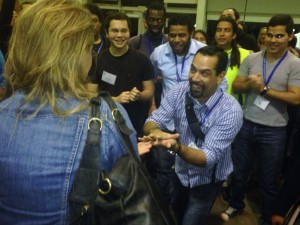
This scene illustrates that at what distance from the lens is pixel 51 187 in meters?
0.87

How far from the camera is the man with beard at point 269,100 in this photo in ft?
7.67

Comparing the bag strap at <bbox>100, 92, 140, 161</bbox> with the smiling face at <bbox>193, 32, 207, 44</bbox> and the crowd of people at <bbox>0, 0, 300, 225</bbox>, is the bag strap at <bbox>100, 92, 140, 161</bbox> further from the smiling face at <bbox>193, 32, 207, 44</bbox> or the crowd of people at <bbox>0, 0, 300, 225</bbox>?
the smiling face at <bbox>193, 32, 207, 44</bbox>

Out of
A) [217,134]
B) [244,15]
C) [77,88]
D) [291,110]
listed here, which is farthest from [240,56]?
[244,15]

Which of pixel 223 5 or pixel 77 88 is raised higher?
pixel 223 5

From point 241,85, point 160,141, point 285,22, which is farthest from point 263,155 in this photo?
point 160,141

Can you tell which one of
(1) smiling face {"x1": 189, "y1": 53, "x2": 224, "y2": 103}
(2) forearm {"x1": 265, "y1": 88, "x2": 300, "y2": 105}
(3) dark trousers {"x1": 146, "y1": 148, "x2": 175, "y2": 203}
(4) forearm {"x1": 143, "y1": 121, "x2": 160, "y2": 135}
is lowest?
(3) dark trousers {"x1": 146, "y1": 148, "x2": 175, "y2": 203}

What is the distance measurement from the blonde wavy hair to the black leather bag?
0.10 m

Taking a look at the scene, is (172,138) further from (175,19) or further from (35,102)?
(175,19)

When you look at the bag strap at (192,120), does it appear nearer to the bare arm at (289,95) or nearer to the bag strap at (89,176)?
the bare arm at (289,95)

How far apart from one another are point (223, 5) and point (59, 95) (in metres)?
7.14

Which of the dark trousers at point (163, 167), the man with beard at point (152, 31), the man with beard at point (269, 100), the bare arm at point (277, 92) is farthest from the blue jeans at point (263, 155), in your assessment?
the man with beard at point (152, 31)

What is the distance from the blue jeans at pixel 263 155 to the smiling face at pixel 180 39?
2.76ft

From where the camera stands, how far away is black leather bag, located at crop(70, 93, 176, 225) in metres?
0.84

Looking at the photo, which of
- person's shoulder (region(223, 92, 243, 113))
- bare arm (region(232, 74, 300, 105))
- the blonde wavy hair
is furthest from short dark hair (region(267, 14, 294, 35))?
the blonde wavy hair
